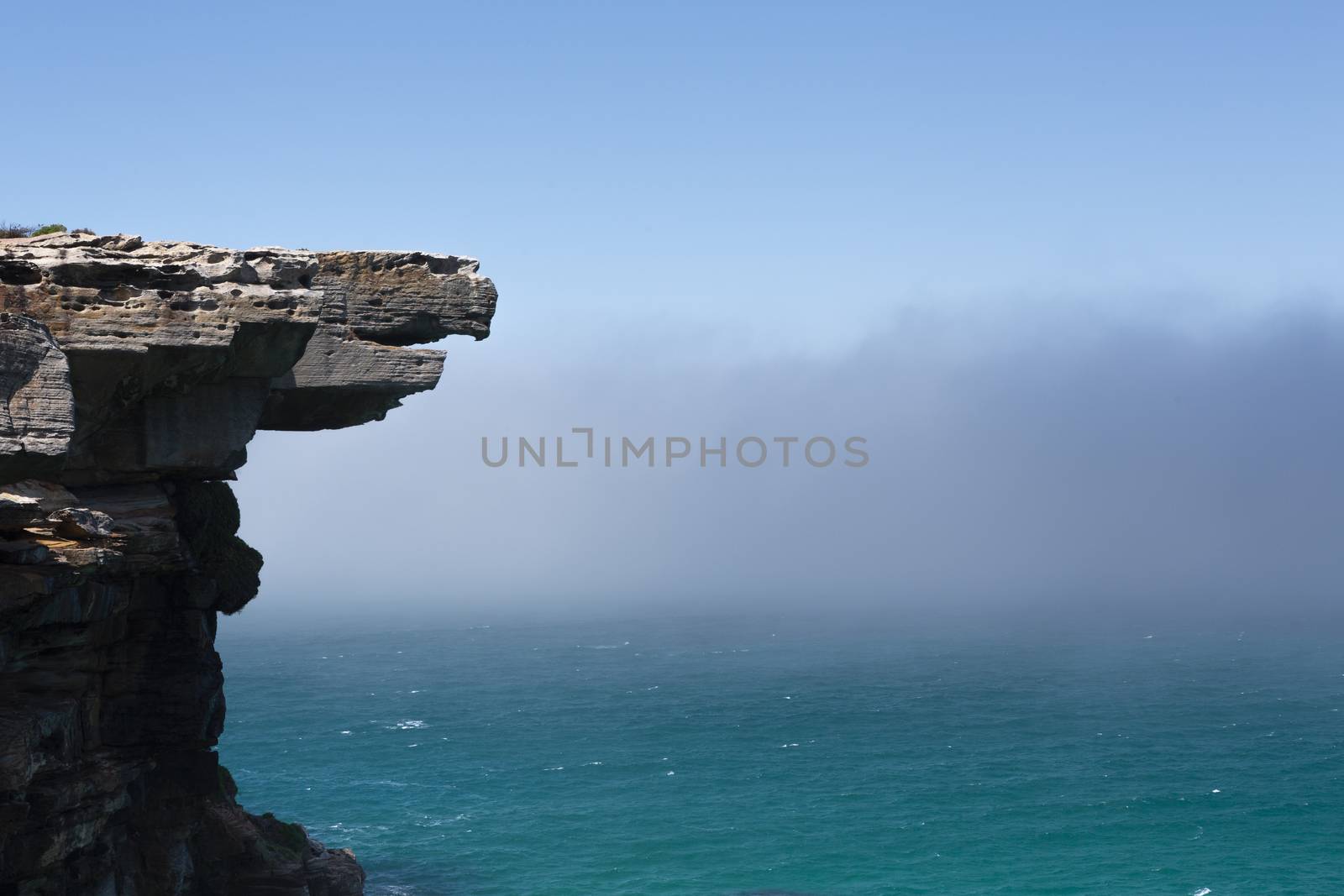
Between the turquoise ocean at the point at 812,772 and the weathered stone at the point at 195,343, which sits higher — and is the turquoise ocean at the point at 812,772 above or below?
below

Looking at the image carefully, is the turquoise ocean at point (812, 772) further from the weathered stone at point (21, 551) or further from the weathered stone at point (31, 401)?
the weathered stone at point (31, 401)

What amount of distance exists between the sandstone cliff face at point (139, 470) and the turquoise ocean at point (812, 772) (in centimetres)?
2230

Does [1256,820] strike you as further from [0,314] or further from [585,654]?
[585,654]

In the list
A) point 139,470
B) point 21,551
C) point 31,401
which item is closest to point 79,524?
point 21,551

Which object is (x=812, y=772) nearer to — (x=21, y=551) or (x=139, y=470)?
(x=139, y=470)

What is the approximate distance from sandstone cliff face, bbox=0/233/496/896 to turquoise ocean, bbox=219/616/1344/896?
22303 millimetres

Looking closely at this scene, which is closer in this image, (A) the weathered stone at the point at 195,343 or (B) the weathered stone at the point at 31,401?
(B) the weathered stone at the point at 31,401

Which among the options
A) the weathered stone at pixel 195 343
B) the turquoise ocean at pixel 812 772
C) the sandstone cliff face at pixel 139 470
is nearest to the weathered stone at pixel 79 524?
the sandstone cliff face at pixel 139 470

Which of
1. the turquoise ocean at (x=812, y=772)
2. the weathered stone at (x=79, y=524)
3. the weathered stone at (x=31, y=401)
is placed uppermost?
the weathered stone at (x=31, y=401)

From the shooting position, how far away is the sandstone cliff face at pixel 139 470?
79.0 feet

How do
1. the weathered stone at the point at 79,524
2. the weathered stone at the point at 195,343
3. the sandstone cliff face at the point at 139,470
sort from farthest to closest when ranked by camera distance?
the sandstone cliff face at the point at 139,470 → the weathered stone at the point at 79,524 → the weathered stone at the point at 195,343

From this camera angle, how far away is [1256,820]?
6475 cm

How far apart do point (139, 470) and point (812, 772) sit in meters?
58.6

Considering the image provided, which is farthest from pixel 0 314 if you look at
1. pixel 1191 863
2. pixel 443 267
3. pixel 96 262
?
pixel 1191 863
